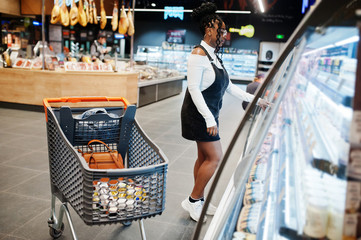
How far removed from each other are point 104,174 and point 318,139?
3.40 ft

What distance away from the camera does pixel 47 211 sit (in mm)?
2766

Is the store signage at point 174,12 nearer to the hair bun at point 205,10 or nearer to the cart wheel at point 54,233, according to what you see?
the hair bun at point 205,10

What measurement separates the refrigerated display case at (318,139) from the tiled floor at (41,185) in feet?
4.91

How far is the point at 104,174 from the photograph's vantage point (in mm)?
1615

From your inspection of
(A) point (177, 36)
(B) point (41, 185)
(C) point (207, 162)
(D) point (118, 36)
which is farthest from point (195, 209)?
(D) point (118, 36)

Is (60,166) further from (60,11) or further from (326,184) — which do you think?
(60,11)

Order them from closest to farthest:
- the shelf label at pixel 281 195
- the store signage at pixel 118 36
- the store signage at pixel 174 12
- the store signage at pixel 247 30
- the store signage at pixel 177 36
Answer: the shelf label at pixel 281 195
the store signage at pixel 174 12
the store signage at pixel 247 30
the store signage at pixel 177 36
the store signage at pixel 118 36

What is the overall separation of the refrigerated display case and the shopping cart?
23.8 inches

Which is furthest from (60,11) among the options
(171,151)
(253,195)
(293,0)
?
(293,0)

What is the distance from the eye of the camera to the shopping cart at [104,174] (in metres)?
1.67

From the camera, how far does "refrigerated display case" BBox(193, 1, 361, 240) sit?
78cm

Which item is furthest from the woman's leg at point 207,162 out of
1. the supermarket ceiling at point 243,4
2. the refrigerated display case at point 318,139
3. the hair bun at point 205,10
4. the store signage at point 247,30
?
the store signage at point 247,30

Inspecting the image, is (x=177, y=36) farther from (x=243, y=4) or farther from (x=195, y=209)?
(x=195, y=209)

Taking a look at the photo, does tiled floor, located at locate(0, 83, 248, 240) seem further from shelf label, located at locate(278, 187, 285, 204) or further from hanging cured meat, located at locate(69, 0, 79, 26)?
hanging cured meat, located at locate(69, 0, 79, 26)
